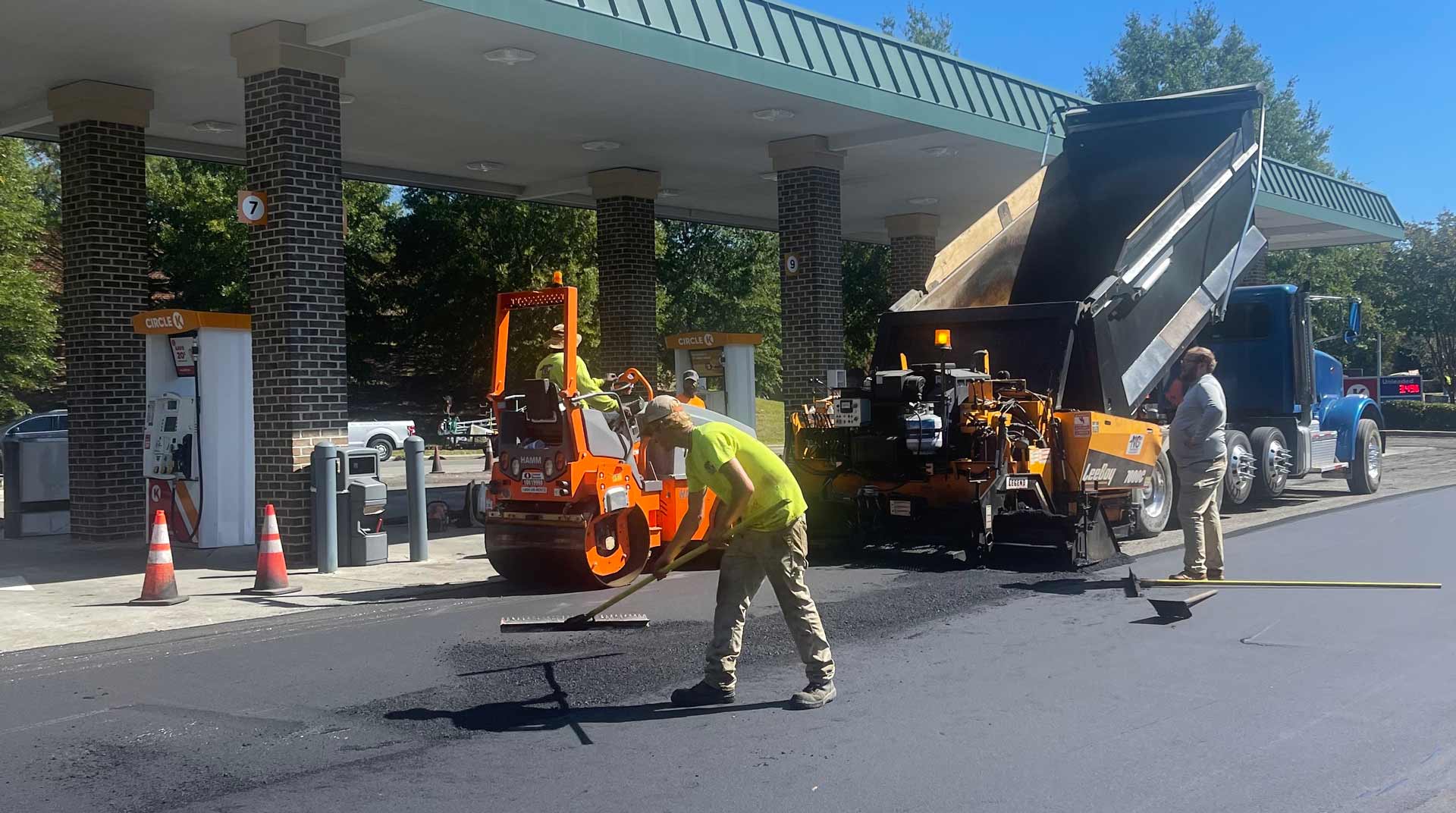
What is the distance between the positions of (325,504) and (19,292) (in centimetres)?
2205

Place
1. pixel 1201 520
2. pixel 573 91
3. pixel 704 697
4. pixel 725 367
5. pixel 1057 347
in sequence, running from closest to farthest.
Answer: pixel 704 697 < pixel 1201 520 < pixel 1057 347 < pixel 573 91 < pixel 725 367

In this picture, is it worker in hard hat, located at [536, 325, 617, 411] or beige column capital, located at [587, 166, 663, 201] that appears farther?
beige column capital, located at [587, 166, 663, 201]

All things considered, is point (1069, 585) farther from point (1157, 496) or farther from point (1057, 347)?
point (1157, 496)

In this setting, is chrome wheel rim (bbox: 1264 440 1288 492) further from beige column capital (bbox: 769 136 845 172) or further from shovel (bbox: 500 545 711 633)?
shovel (bbox: 500 545 711 633)

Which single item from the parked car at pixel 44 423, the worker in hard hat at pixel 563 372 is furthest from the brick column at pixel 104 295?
the parked car at pixel 44 423

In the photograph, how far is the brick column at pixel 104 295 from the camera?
1369cm

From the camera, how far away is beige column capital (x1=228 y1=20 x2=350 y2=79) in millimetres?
11609

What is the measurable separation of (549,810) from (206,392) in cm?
963

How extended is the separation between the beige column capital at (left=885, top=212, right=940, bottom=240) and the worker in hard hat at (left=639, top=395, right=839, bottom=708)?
709 inches

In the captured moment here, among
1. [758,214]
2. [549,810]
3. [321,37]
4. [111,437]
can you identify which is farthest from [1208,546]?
[758,214]

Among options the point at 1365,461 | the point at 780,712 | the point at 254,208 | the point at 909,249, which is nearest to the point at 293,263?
the point at 254,208

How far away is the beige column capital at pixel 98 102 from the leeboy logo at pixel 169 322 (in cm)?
237

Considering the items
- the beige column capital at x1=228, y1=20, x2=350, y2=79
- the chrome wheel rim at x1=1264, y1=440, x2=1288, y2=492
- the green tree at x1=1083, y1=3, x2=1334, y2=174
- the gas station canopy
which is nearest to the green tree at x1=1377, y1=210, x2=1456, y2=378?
the green tree at x1=1083, y1=3, x2=1334, y2=174

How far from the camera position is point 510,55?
12516mm
